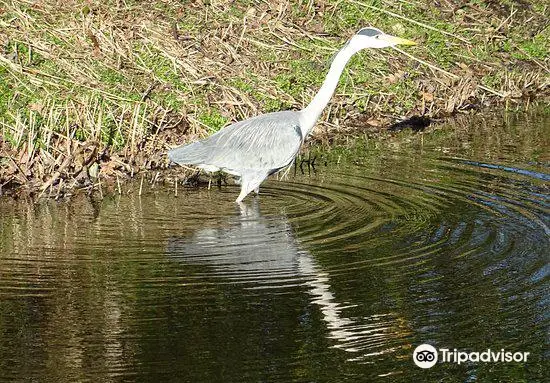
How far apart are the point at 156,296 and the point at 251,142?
3711 millimetres

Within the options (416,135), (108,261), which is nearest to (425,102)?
(416,135)

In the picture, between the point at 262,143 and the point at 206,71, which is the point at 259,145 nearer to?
the point at 262,143

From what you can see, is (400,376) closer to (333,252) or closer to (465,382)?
(465,382)

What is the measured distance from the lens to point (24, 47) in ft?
47.4

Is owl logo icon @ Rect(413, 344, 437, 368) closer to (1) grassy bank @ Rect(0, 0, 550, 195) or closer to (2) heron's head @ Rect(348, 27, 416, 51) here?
(2) heron's head @ Rect(348, 27, 416, 51)

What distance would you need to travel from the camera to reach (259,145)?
37.5ft

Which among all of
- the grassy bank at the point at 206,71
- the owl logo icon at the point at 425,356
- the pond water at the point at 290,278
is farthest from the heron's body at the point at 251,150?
the owl logo icon at the point at 425,356

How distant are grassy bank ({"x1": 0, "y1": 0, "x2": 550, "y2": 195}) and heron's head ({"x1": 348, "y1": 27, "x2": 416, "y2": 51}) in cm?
251

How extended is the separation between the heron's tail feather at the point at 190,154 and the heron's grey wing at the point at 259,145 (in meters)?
0.05

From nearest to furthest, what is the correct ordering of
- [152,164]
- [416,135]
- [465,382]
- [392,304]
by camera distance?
[465,382], [392,304], [152,164], [416,135]

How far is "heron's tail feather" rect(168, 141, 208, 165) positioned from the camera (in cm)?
1148

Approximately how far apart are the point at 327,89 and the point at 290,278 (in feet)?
11.6

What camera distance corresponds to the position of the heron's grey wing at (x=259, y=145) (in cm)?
1137

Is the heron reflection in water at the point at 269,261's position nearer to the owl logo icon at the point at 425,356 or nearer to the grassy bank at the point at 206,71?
the owl logo icon at the point at 425,356
